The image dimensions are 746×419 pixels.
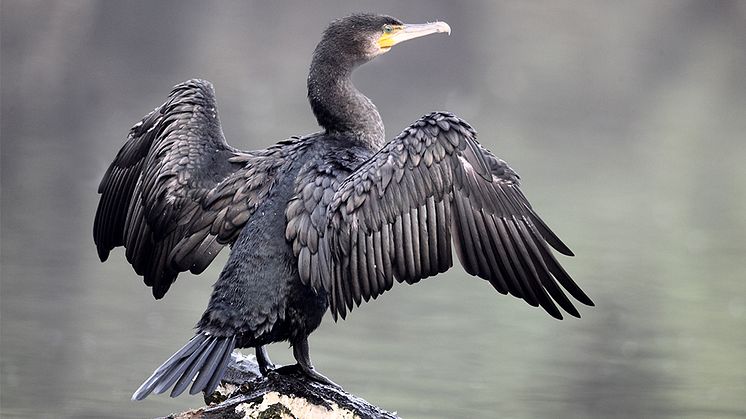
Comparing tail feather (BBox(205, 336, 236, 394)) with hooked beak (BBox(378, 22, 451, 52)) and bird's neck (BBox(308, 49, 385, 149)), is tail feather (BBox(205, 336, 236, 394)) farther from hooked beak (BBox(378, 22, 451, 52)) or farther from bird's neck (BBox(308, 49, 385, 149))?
hooked beak (BBox(378, 22, 451, 52))

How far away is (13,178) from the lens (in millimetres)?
13336

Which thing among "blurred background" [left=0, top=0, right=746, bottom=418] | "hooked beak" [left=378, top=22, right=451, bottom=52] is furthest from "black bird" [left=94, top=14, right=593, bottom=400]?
"blurred background" [left=0, top=0, right=746, bottom=418]

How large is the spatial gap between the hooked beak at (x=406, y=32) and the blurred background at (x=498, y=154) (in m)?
2.55

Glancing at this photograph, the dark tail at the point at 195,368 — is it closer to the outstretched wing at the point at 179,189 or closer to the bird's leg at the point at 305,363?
the bird's leg at the point at 305,363

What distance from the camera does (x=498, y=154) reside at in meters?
15.1

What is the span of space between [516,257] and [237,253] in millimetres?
1088

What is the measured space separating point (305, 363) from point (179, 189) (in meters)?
0.95

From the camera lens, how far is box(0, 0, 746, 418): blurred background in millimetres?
8648

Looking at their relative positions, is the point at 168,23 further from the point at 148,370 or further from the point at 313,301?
the point at 313,301

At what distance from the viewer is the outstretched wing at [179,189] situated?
5648mm

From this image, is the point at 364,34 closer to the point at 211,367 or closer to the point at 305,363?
the point at 305,363

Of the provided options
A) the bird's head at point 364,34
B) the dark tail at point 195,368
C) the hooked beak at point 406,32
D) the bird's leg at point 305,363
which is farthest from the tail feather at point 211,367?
the hooked beak at point 406,32

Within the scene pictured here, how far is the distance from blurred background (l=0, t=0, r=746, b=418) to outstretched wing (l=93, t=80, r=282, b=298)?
78.9 inches

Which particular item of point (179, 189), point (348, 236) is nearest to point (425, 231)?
point (348, 236)
